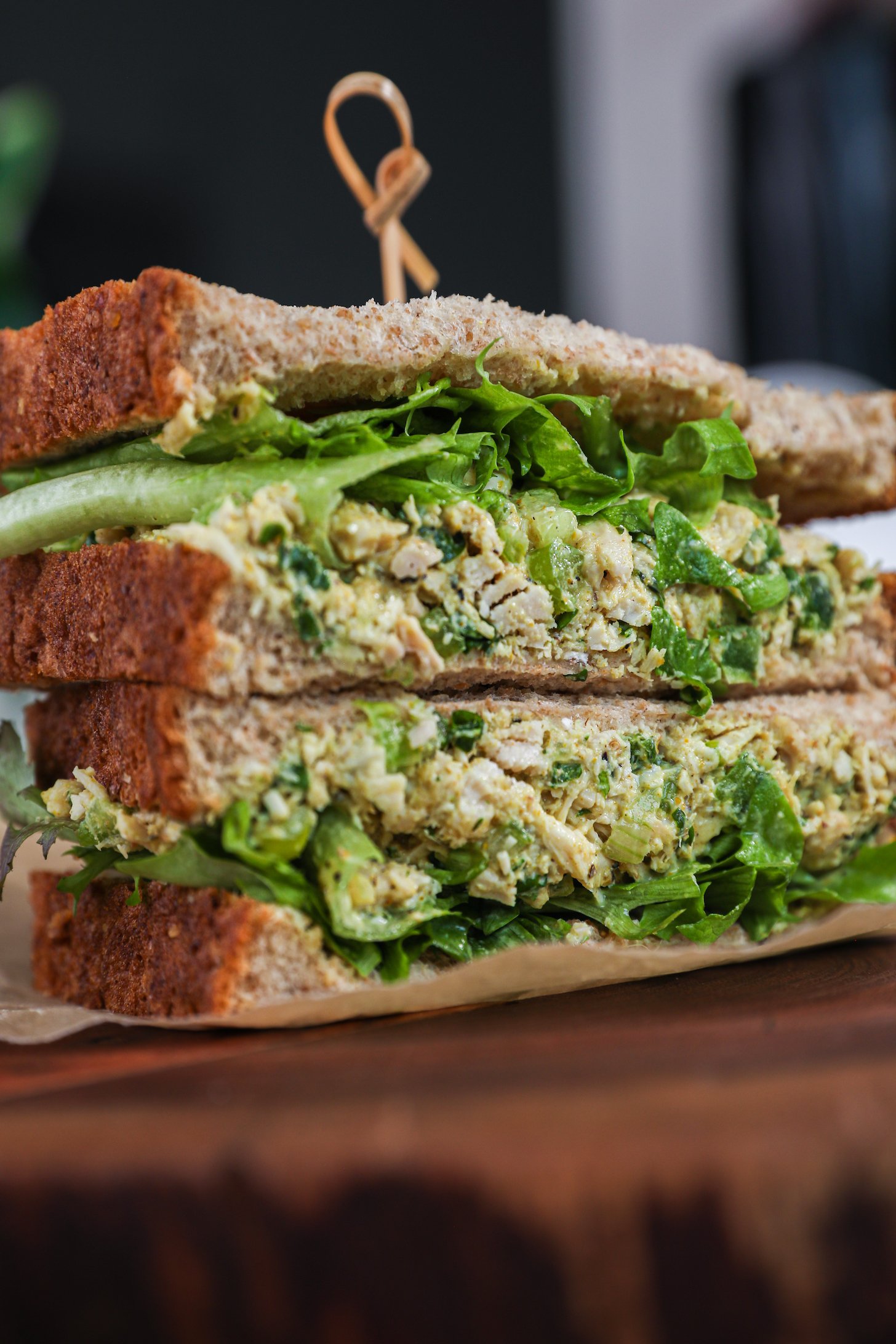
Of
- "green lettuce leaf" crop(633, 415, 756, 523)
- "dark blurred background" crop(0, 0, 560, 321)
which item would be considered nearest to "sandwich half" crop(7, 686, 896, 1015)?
"green lettuce leaf" crop(633, 415, 756, 523)

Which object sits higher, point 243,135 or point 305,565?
point 243,135

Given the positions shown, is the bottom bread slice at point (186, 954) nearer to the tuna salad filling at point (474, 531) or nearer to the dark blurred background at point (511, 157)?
the tuna salad filling at point (474, 531)

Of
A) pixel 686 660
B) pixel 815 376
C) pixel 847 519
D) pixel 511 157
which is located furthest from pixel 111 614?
pixel 511 157

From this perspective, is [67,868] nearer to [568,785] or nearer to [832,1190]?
[568,785]

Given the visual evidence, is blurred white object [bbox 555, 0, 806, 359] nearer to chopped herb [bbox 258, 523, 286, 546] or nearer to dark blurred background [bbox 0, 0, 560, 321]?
dark blurred background [bbox 0, 0, 560, 321]

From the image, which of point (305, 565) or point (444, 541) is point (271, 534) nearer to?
point (305, 565)

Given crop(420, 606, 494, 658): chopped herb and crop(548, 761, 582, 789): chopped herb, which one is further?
crop(548, 761, 582, 789): chopped herb

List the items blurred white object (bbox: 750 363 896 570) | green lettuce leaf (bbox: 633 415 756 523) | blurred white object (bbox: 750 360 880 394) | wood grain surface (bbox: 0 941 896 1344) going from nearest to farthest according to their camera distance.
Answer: wood grain surface (bbox: 0 941 896 1344), green lettuce leaf (bbox: 633 415 756 523), blurred white object (bbox: 750 363 896 570), blurred white object (bbox: 750 360 880 394)

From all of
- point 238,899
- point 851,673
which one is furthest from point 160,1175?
point 851,673
